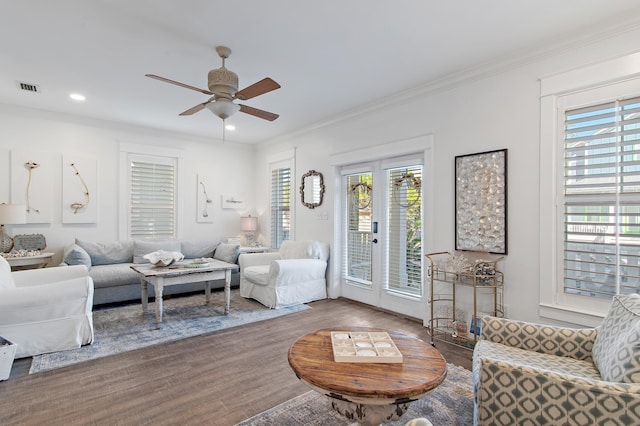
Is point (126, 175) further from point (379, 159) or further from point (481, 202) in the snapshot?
point (481, 202)

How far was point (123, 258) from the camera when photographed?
16.4 ft

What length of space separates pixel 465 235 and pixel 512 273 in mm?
551

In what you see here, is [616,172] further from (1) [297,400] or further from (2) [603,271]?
(1) [297,400]

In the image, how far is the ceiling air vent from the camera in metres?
3.74

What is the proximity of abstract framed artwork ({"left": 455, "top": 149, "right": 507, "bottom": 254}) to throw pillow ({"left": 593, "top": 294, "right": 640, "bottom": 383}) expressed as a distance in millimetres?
1253

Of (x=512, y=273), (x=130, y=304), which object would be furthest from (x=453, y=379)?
(x=130, y=304)

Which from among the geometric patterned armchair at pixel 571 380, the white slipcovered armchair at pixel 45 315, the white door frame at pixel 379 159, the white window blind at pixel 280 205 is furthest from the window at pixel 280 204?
the geometric patterned armchair at pixel 571 380

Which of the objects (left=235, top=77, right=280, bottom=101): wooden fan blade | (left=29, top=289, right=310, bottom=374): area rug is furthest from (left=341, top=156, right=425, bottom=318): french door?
(left=235, top=77, right=280, bottom=101): wooden fan blade

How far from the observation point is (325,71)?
338 centimetres

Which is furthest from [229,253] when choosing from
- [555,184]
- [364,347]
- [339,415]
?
[555,184]

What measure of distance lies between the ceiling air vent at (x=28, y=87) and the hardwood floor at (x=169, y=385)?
3079mm

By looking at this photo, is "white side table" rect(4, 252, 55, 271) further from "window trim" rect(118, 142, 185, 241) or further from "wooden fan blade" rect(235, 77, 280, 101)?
"wooden fan blade" rect(235, 77, 280, 101)

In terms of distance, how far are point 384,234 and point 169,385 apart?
294cm

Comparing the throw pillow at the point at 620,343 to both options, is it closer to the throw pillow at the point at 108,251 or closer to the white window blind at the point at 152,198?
the throw pillow at the point at 108,251
